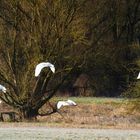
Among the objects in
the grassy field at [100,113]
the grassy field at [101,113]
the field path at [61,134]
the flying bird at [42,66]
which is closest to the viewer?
the field path at [61,134]

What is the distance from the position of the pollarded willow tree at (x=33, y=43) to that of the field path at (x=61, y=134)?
6618 mm

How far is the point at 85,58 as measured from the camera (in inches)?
1099

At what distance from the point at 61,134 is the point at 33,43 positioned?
924 cm

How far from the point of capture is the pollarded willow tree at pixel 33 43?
2720 centimetres

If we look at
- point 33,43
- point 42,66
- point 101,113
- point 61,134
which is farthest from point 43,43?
point 61,134

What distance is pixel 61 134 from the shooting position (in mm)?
18875

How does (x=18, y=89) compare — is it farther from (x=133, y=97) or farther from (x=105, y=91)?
(x=105, y=91)

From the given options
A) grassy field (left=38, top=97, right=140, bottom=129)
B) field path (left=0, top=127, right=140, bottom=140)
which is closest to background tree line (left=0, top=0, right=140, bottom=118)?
grassy field (left=38, top=97, right=140, bottom=129)

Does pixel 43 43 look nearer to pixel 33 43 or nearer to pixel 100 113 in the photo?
pixel 33 43

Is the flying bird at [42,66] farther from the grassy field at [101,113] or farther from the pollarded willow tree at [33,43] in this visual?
the grassy field at [101,113]

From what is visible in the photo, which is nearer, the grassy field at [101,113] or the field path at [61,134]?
the field path at [61,134]

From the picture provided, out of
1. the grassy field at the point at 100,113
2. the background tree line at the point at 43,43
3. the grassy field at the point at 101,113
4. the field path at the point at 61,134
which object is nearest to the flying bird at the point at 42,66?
the background tree line at the point at 43,43

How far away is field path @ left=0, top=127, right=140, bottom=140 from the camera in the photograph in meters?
17.6

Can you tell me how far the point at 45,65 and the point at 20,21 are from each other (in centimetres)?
323
